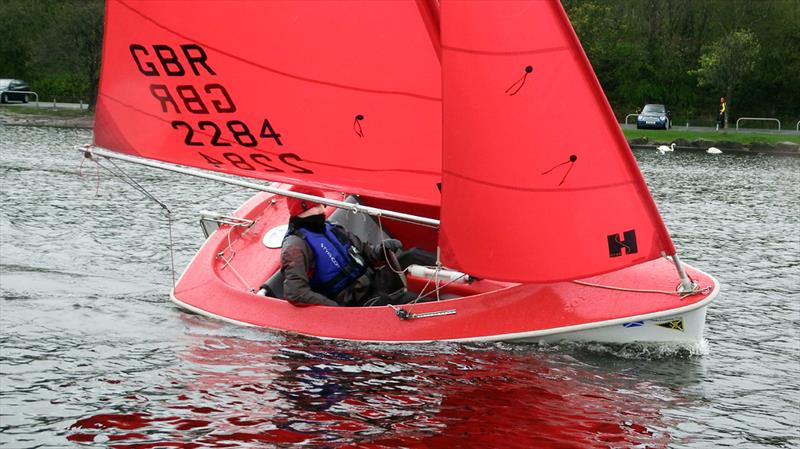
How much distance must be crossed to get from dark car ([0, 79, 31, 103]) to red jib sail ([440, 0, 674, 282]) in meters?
47.1

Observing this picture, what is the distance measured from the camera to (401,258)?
10.4 metres

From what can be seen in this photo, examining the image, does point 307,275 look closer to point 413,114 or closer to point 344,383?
point 344,383

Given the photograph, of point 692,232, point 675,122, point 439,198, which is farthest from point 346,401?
point 675,122

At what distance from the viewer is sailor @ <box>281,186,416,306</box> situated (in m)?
9.54

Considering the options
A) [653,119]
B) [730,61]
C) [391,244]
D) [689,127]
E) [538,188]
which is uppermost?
[730,61]

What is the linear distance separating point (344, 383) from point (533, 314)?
167 cm

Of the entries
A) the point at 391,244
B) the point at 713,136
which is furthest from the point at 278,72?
the point at 713,136

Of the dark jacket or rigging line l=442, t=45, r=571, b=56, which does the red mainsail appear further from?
the dark jacket

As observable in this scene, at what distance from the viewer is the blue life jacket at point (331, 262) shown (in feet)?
31.6

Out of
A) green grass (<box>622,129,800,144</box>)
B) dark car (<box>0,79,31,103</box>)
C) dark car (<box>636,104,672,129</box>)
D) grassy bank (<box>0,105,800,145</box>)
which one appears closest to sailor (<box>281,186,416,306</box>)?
grassy bank (<box>0,105,800,145</box>)

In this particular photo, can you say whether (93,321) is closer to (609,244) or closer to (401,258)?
(401,258)

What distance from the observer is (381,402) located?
321 inches

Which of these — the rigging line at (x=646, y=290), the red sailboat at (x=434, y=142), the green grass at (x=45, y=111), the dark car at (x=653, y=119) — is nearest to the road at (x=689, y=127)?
the dark car at (x=653, y=119)

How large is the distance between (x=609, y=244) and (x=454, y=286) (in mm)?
1745
